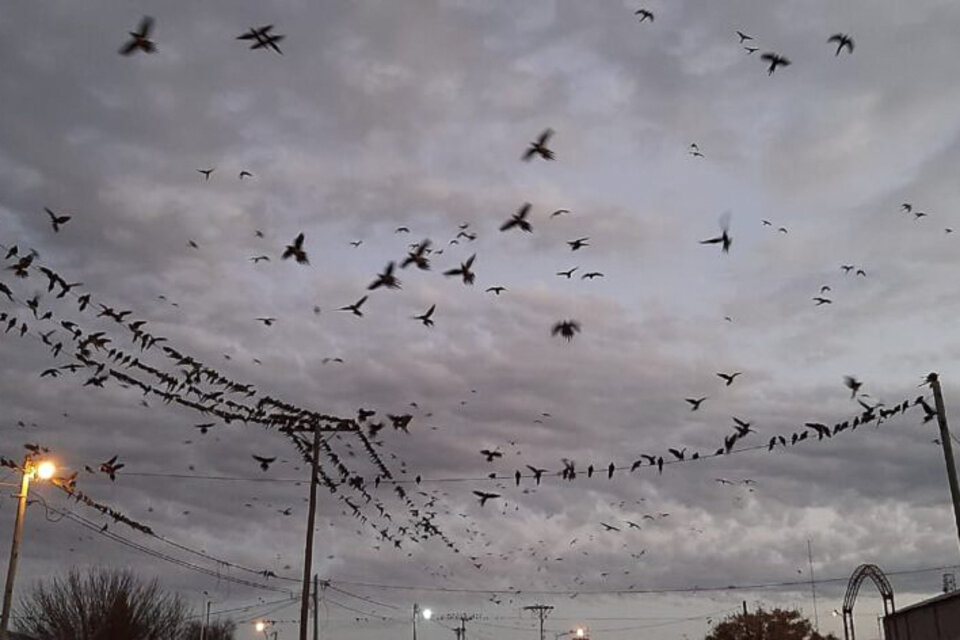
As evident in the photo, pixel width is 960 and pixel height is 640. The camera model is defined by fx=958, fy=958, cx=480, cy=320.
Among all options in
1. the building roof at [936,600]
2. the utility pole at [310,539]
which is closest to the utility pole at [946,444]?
the building roof at [936,600]

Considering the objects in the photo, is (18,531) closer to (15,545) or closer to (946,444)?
(15,545)

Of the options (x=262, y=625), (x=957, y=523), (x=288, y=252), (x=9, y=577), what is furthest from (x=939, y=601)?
(x=262, y=625)

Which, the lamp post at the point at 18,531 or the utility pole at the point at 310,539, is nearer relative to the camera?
the lamp post at the point at 18,531

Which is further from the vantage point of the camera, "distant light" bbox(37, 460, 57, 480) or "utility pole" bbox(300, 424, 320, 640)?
"utility pole" bbox(300, 424, 320, 640)

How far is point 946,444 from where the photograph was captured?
2412cm

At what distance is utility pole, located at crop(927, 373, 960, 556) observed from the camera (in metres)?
23.5

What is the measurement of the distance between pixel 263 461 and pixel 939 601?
1802 cm

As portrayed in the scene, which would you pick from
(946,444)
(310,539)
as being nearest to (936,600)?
(946,444)

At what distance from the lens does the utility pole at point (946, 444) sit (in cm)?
2352

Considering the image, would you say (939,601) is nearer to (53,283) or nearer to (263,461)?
(263,461)

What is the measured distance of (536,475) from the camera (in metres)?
26.4

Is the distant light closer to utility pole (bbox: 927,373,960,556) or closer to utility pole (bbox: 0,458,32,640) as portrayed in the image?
utility pole (bbox: 0,458,32,640)

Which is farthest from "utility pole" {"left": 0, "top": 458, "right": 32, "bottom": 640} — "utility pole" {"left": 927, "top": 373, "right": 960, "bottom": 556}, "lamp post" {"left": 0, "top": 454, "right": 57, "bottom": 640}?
"utility pole" {"left": 927, "top": 373, "right": 960, "bottom": 556}

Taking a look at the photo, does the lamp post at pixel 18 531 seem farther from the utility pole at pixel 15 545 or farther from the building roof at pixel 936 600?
the building roof at pixel 936 600
